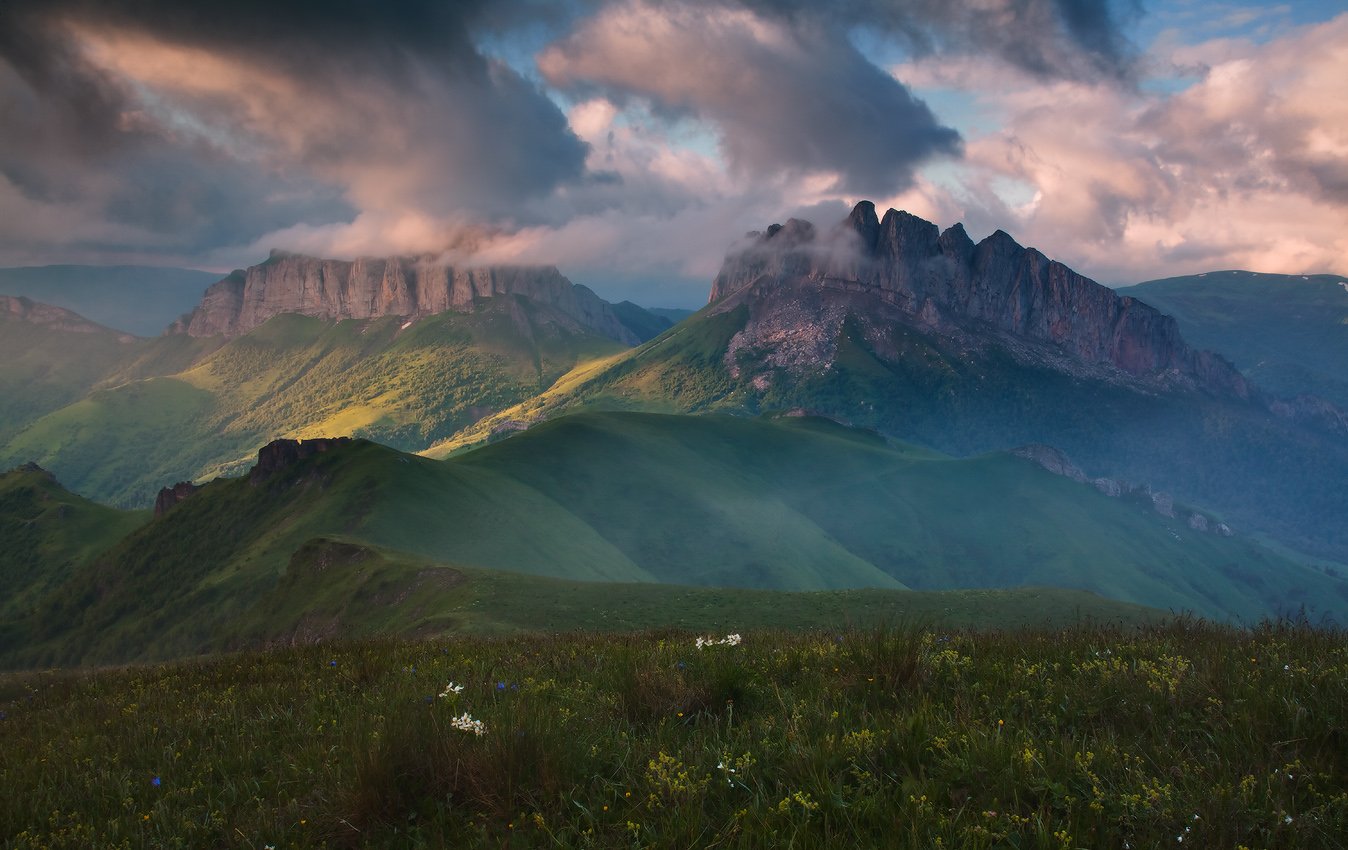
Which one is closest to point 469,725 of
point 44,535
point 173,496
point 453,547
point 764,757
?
point 764,757

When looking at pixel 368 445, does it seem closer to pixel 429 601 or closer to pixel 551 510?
pixel 551 510

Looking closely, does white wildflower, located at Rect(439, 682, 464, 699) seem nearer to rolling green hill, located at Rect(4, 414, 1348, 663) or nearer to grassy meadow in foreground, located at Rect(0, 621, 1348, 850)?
grassy meadow in foreground, located at Rect(0, 621, 1348, 850)

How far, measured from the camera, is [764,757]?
526 centimetres

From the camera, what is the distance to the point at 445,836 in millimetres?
4957

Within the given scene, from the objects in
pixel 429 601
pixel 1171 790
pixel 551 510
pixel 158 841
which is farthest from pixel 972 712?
pixel 551 510

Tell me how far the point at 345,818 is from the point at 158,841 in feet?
4.09

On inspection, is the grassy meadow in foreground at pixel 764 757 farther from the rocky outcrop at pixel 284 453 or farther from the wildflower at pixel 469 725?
the rocky outcrop at pixel 284 453

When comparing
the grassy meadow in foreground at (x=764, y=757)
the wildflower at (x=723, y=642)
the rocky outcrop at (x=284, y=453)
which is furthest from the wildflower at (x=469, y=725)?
the rocky outcrop at (x=284, y=453)

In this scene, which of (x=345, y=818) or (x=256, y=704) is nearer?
(x=345, y=818)

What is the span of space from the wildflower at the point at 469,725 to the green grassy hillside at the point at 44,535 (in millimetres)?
187590

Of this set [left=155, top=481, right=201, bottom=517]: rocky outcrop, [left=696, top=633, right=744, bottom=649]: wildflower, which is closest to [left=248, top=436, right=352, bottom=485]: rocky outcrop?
[left=155, top=481, right=201, bottom=517]: rocky outcrop

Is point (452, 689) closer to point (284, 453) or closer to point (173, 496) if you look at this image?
point (284, 453)

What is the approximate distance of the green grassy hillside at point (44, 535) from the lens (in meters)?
161

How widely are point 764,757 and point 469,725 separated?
7.37 ft
